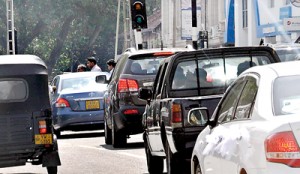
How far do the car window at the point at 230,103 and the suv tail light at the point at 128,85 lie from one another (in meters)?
10.6

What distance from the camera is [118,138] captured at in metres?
21.1

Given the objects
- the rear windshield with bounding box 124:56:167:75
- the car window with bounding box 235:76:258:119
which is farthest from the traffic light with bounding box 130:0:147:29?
the car window with bounding box 235:76:258:119

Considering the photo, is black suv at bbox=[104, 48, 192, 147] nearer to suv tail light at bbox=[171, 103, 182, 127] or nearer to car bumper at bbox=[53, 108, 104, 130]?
car bumper at bbox=[53, 108, 104, 130]

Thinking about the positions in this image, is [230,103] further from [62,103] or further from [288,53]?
[62,103]

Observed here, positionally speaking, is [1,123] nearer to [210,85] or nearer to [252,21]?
[210,85]

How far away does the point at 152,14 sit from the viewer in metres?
111

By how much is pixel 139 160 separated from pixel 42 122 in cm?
367

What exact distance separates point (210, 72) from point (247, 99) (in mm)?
5936

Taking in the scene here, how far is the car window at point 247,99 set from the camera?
8.10 meters

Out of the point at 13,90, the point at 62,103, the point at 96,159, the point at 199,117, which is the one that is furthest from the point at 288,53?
the point at 199,117

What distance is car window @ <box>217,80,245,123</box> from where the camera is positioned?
882cm

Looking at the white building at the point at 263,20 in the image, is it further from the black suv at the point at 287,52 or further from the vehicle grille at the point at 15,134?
the vehicle grille at the point at 15,134

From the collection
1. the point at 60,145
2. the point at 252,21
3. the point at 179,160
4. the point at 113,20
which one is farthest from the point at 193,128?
the point at 113,20

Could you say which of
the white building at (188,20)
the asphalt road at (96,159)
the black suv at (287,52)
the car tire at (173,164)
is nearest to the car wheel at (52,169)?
the asphalt road at (96,159)
